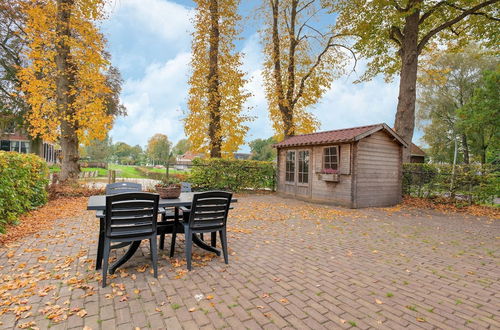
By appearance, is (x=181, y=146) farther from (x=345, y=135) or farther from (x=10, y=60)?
(x=345, y=135)

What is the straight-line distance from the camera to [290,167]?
12.0m

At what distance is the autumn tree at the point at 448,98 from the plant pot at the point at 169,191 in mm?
25028

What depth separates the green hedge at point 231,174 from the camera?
13.0 m

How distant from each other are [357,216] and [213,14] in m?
12.5

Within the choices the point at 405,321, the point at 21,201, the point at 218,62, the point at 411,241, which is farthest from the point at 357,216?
the point at 218,62

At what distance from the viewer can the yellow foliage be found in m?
9.41

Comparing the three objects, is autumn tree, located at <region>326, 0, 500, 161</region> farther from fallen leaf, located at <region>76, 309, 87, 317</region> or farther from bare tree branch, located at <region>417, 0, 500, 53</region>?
fallen leaf, located at <region>76, 309, 87, 317</region>

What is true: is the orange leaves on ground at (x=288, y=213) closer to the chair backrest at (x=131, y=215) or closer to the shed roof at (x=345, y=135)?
the shed roof at (x=345, y=135)

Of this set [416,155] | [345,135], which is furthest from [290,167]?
[416,155]

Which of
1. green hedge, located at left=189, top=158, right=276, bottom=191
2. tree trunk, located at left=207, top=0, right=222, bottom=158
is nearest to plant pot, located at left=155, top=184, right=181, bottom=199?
green hedge, located at left=189, top=158, right=276, bottom=191

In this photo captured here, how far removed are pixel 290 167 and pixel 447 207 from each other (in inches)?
245

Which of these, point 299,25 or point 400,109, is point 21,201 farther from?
point 299,25

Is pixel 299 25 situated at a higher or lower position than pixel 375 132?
higher

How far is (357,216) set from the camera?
7840mm
